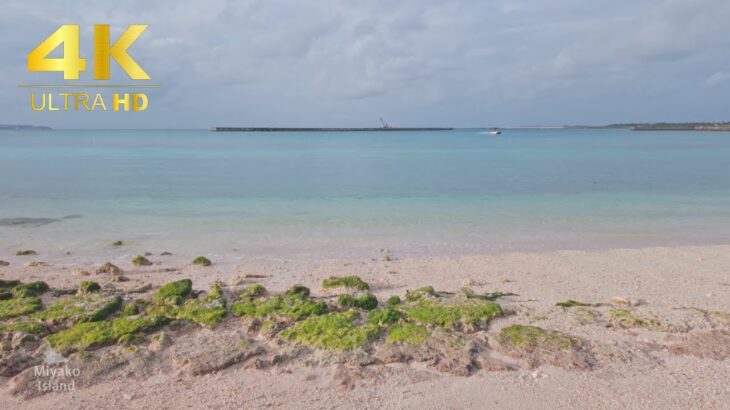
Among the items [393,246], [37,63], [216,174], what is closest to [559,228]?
[393,246]

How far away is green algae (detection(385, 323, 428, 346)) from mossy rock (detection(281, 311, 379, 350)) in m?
0.20

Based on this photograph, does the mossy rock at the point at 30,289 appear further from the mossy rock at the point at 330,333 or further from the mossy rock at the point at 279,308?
the mossy rock at the point at 330,333

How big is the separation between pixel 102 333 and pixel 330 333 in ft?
8.05

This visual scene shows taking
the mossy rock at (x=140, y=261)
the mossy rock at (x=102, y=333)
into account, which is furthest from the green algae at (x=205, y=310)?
the mossy rock at (x=140, y=261)

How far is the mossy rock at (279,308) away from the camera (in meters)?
6.01

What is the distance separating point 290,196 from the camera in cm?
2012

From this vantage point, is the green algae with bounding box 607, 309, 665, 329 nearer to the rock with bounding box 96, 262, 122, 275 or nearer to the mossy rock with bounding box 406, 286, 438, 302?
the mossy rock with bounding box 406, 286, 438, 302

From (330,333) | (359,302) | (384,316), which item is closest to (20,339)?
(330,333)

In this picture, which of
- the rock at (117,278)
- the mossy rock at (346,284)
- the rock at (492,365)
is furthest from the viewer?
the rock at (117,278)

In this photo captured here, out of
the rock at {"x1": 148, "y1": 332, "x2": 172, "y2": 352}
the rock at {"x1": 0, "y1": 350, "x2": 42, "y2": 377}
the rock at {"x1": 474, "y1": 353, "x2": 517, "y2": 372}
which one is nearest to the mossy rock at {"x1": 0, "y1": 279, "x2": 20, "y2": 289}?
the rock at {"x1": 0, "y1": 350, "x2": 42, "y2": 377}

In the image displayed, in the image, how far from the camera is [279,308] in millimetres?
6176

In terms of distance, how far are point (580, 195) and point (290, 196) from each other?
11.8 metres

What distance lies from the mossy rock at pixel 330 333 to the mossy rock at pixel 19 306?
3.33 metres

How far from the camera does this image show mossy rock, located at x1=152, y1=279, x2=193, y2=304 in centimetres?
662
